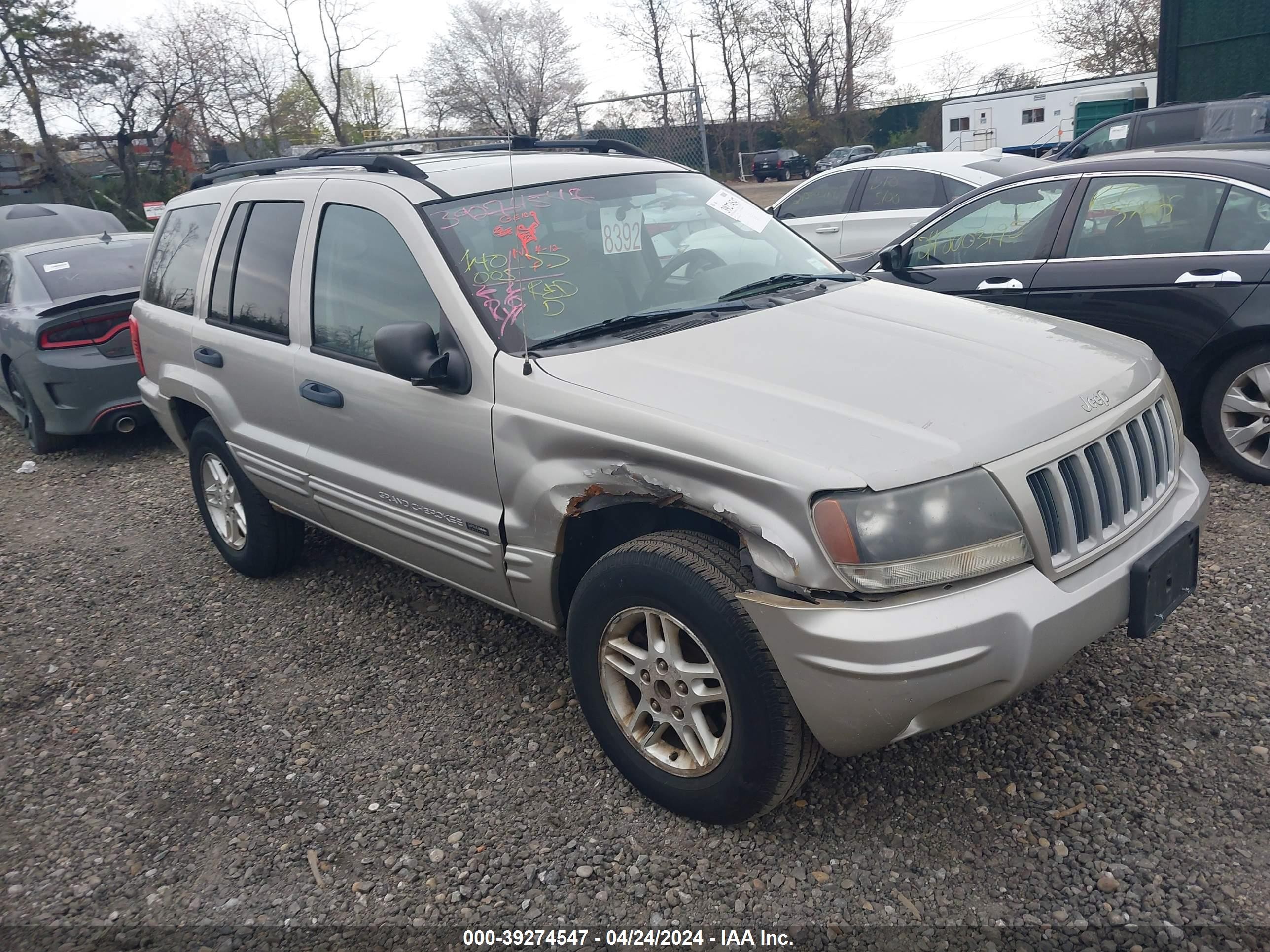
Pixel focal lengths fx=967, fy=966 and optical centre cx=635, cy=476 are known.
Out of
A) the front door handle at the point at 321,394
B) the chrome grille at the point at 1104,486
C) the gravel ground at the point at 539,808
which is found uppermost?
the front door handle at the point at 321,394

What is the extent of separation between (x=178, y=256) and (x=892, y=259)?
375cm

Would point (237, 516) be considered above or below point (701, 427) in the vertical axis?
below

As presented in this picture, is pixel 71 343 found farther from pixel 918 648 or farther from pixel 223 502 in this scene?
pixel 918 648

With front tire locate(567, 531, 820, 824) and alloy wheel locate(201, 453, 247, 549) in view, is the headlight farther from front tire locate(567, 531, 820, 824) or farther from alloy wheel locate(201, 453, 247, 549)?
alloy wheel locate(201, 453, 247, 549)

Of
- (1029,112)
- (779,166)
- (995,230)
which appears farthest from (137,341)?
(779,166)

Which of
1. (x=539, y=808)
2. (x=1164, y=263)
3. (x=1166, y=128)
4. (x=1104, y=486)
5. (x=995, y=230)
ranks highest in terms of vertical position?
(x=1166, y=128)

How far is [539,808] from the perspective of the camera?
295cm

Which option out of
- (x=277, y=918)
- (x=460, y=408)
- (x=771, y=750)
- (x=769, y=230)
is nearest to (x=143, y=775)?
(x=277, y=918)

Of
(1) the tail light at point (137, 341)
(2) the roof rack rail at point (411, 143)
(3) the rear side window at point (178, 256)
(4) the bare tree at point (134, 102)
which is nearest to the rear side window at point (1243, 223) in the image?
(2) the roof rack rail at point (411, 143)

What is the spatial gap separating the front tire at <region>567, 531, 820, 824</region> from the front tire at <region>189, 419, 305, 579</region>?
225cm

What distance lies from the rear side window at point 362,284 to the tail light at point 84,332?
417 centimetres

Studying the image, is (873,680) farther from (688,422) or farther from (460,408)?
(460,408)

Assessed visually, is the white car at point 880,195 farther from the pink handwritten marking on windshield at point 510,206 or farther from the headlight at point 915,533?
the headlight at point 915,533

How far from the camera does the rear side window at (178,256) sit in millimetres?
4551
